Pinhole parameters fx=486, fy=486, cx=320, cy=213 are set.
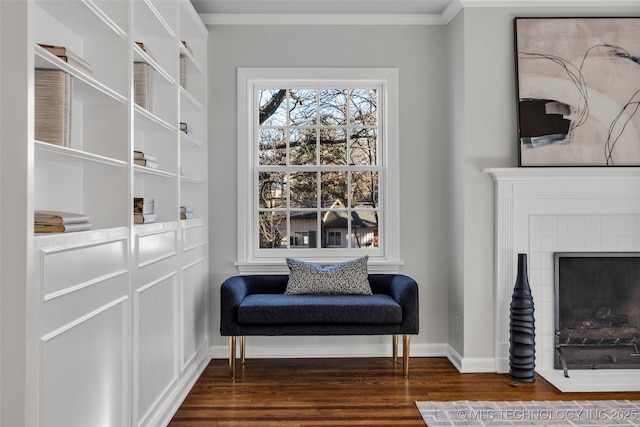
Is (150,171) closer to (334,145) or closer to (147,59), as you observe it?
(147,59)

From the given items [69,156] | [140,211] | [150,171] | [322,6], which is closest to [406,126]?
[322,6]

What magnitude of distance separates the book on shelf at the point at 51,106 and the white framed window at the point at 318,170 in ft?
7.70

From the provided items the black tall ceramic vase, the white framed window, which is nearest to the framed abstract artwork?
the black tall ceramic vase

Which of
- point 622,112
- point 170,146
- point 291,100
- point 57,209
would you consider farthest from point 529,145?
point 57,209

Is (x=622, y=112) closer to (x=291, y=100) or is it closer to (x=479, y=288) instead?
(x=479, y=288)

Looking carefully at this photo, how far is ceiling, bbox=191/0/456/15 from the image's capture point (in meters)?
3.75

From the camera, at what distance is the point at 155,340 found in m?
2.67

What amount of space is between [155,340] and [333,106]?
2426 mm

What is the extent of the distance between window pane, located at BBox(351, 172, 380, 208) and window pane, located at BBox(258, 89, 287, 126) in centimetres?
79

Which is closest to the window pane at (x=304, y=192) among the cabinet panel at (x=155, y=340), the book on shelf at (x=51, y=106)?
the cabinet panel at (x=155, y=340)

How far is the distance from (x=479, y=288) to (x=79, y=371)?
9.16 ft

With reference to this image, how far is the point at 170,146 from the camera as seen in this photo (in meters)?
3.08

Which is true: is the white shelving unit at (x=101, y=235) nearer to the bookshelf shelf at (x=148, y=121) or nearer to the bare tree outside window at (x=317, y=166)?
the bookshelf shelf at (x=148, y=121)

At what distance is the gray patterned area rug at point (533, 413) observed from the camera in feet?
9.04
